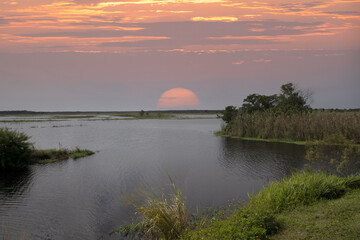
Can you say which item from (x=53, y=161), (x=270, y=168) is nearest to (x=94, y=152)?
(x=53, y=161)

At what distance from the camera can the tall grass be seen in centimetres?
2633

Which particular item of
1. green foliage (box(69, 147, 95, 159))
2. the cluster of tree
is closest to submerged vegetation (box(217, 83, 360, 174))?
the cluster of tree

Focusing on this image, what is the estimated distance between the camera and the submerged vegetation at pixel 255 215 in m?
6.76

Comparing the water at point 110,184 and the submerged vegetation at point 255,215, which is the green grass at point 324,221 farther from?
the water at point 110,184

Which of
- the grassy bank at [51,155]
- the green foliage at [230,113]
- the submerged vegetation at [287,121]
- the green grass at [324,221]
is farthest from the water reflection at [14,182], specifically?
the green foliage at [230,113]

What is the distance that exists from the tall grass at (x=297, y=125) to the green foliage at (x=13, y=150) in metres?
23.5

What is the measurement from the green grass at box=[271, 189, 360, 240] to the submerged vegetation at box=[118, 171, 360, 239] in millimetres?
50

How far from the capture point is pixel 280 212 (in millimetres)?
8375

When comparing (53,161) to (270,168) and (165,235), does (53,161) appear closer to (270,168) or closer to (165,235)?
(270,168)

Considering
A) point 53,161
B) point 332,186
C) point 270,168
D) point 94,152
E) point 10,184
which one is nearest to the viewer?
point 332,186

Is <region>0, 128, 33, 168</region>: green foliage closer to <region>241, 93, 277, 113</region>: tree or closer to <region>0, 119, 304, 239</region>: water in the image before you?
<region>0, 119, 304, 239</region>: water

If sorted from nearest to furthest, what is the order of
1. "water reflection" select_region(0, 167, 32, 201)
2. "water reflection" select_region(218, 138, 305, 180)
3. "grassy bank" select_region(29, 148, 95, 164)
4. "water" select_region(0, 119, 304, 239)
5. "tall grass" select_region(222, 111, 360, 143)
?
1. "water" select_region(0, 119, 304, 239)
2. "water reflection" select_region(0, 167, 32, 201)
3. "water reflection" select_region(218, 138, 305, 180)
4. "grassy bank" select_region(29, 148, 95, 164)
5. "tall grass" select_region(222, 111, 360, 143)

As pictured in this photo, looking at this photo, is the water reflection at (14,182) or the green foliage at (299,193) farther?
the water reflection at (14,182)

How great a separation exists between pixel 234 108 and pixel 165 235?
3536 centimetres
